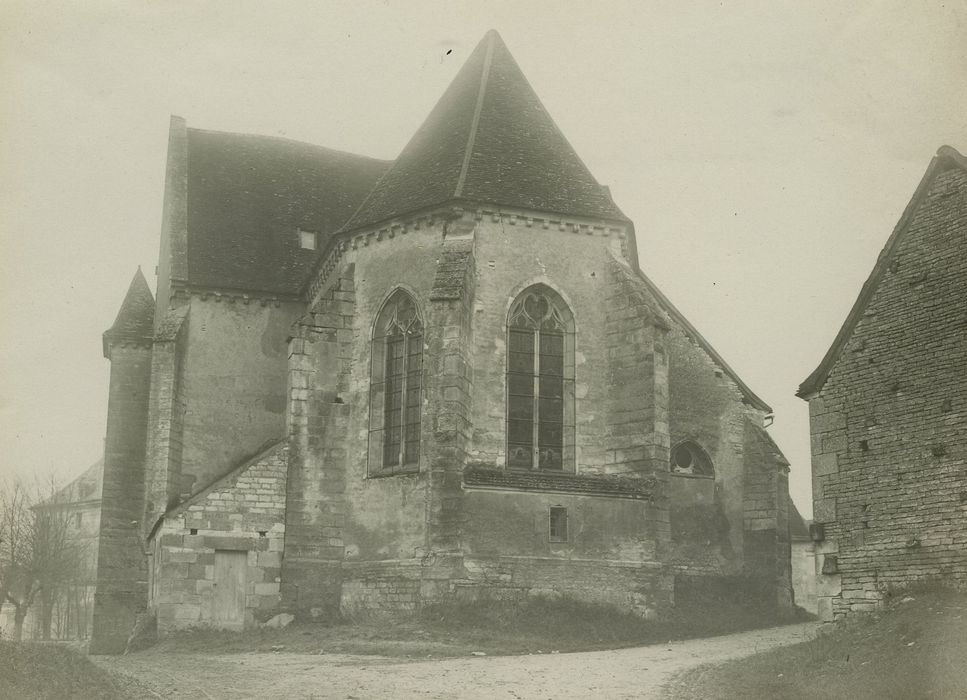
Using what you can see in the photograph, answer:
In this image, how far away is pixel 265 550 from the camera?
74.9ft

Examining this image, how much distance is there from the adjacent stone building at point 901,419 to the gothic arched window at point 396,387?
26.0 feet

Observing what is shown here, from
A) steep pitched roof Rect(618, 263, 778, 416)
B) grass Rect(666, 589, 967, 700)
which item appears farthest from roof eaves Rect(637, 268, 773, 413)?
grass Rect(666, 589, 967, 700)

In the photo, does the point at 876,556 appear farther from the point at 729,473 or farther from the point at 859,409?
the point at 729,473

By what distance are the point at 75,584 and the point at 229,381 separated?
28726mm

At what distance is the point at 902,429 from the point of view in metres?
17.5

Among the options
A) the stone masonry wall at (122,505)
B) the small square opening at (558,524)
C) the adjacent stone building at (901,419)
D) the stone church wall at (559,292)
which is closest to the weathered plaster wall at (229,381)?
the stone masonry wall at (122,505)

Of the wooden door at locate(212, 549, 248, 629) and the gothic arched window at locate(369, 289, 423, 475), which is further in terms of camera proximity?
the gothic arched window at locate(369, 289, 423, 475)

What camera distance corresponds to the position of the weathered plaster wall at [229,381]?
87.2ft

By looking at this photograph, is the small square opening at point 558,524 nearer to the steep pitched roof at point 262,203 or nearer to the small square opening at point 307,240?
the steep pitched roof at point 262,203

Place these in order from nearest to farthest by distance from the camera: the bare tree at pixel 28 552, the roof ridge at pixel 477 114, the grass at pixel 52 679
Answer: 1. the grass at pixel 52 679
2. the roof ridge at pixel 477 114
3. the bare tree at pixel 28 552

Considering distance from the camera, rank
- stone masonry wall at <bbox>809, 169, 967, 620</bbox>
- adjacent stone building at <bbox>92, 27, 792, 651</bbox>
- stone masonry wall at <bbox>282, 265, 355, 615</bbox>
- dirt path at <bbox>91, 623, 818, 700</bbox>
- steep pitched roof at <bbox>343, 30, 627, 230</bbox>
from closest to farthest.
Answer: dirt path at <bbox>91, 623, 818, 700</bbox> → stone masonry wall at <bbox>809, 169, 967, 620</bbox> → adjacent stone building at <bbox>92, 27, 792, 651</bbox> → stone masonry wall at <bbox>282, 265, 355, 615</bbox> → steep pitched roof at <bbox>343, 30, 627, 230</bbox>

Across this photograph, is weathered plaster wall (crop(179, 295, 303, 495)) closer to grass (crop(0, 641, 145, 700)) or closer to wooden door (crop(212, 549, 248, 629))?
wooden door (crop(212, 549, 248, 629))

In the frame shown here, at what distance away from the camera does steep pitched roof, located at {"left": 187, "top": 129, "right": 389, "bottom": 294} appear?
92.2ft

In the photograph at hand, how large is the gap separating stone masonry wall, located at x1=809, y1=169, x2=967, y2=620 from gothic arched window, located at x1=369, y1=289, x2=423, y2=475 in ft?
26.0
